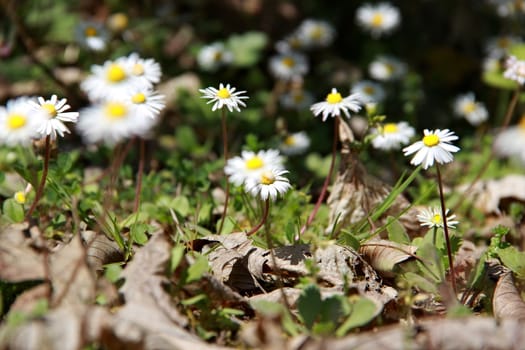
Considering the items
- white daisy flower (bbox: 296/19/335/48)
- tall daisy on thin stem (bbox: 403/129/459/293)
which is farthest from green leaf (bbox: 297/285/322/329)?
white daisy flower (bbox: 296/19/335/48)

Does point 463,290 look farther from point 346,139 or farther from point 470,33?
point 470,33

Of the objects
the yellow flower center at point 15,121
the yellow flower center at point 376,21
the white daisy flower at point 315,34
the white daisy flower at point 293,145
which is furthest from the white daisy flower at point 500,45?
the yellow flower center at point 15,121

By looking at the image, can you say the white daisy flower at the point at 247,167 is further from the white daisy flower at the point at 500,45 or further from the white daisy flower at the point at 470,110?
the white daisy flower at the point at 500,45

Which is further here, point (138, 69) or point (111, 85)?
point (138, 69)

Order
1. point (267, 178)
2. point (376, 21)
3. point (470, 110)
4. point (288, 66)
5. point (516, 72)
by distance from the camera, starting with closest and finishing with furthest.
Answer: point (267, 178) → point (516, 72) → point (470, 110) → point (288, 66) → point (376, 21)

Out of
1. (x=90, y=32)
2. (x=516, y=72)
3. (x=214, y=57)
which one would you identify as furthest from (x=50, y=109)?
(x=214, y=57)

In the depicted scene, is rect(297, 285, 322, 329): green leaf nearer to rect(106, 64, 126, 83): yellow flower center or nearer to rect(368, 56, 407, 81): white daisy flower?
rect(106, 64, 126, 83): yellow flower center

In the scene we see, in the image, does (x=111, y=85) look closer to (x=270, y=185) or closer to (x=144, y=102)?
(x=144, y=102)
